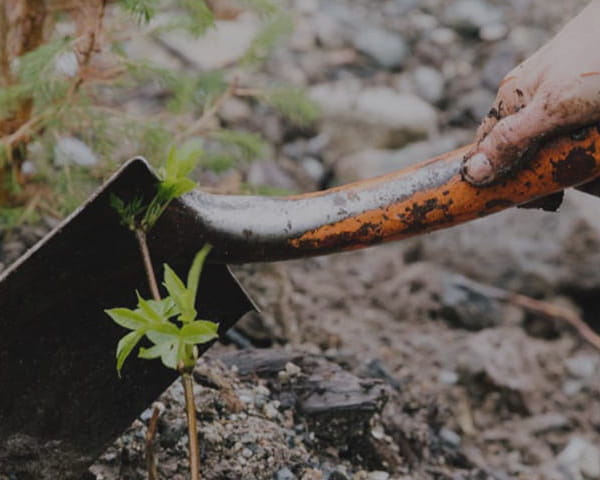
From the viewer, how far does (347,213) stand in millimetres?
1746

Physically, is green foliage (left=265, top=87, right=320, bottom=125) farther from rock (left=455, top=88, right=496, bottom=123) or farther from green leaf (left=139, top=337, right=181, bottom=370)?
rock (left=455, top=88, right=496, bottom=123)

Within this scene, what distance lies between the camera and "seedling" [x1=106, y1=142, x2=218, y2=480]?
4.71 ft

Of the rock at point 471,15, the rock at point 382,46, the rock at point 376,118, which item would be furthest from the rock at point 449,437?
the rock at point 471,15

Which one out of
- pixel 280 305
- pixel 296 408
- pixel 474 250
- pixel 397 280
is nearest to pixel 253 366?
pixel 296 408

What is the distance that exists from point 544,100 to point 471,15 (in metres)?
3.79

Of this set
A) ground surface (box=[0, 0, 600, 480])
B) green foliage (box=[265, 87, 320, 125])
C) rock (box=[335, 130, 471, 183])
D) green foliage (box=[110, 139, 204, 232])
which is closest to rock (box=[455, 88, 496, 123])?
ground surface (box=[0, 0, 600, 480])

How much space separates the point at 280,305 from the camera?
9.25ft

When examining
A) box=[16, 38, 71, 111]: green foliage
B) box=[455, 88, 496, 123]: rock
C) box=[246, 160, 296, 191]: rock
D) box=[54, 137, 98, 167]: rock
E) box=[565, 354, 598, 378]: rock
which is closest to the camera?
box=[16, 38, 71, 111]: green foliage

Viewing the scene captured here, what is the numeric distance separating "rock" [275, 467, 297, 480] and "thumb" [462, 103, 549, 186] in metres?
0.84

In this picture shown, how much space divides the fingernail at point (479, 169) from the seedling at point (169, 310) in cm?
58

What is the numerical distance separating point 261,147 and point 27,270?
1.43 metres

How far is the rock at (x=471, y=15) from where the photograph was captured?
197 inches

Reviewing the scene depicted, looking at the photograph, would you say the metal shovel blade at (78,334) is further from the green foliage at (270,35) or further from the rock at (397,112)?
the rock at (397,112)

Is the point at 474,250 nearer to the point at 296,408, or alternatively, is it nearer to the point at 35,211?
the point at 296,408
